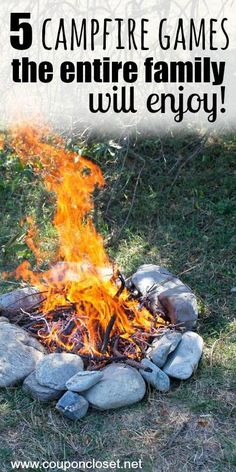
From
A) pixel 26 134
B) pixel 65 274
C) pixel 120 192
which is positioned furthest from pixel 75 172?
pixel 65 274

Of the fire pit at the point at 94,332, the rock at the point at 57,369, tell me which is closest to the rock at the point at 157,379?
the fire pit at the point at 94,332

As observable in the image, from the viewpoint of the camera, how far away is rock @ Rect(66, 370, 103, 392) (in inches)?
141

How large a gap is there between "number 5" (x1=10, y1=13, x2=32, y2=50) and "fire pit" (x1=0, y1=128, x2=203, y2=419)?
1.53 m

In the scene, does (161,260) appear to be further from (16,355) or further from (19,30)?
(19,30)

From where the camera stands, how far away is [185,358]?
386 centimetres

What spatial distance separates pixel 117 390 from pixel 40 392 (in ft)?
1.46

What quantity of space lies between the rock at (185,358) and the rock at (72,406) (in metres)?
0.57

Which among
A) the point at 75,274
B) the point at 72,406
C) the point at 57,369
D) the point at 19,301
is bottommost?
the point at 72,406

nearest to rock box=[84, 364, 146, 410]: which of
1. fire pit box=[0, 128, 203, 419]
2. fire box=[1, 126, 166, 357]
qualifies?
fire pit box=[0, 128, 203, 419]

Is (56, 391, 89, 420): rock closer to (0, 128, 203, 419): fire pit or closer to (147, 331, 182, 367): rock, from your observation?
(0, 128, 203, 419): fire pit

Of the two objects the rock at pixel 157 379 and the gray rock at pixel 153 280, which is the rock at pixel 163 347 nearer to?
the rock at pixel 157 379

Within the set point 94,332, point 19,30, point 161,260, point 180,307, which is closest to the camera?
point 94,332

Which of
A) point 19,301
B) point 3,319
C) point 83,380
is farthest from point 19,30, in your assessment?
point 83,380

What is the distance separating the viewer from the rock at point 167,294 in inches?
165
